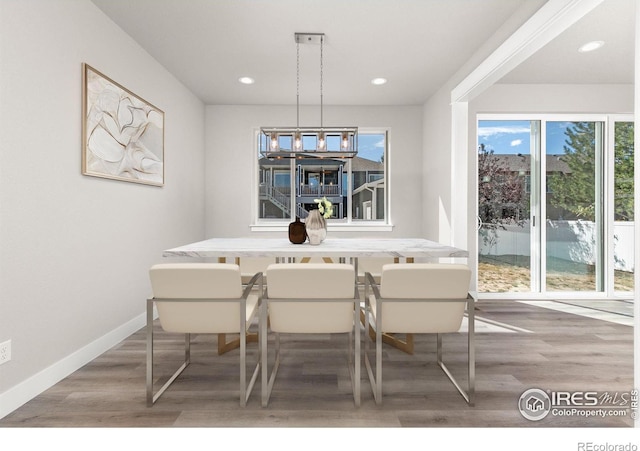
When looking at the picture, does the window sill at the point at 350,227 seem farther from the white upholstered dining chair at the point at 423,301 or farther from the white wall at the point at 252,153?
the white upholstered dining chair at the point at 423,301

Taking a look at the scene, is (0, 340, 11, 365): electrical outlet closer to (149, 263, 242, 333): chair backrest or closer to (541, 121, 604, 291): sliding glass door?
(149, 263, 242, 333): chair backrest

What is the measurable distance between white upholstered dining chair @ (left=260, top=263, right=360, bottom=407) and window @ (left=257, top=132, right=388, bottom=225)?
3354 millimetres

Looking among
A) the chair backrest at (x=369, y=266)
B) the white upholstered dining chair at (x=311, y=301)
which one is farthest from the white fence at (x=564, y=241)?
the white upholstered dining chair at (x=311, y=301)

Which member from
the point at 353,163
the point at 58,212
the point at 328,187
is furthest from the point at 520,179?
the point at 58,212

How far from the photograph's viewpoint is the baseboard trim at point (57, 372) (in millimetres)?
1922

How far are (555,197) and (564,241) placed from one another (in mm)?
543

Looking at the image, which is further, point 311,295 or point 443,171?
point 443,171

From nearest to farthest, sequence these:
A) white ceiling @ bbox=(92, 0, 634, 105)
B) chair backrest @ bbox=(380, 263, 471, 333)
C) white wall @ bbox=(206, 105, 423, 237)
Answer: chair backrest @ bbox=(380, 263, 471, 333) < white ceiling @ bbox=(92, 0, 634, 105) < white wall @ bbox=(206, 105, 423, 237)

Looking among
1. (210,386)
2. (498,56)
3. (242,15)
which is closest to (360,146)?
(498,56)

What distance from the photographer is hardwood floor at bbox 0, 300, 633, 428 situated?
1.85 m

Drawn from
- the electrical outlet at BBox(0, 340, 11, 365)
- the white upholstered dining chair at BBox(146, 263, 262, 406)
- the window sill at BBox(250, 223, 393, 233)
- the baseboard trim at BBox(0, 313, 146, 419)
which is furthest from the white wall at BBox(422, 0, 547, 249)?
the electrical outlet at BBox(0, 340, 11, 365)

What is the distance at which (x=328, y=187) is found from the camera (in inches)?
210

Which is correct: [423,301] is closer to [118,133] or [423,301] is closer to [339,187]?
[118,133]
